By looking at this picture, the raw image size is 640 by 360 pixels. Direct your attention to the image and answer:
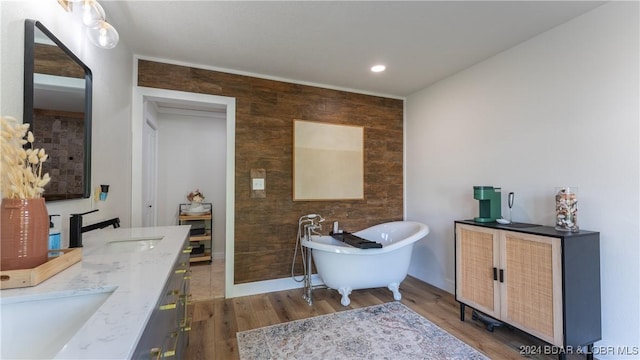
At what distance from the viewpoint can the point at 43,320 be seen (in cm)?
77

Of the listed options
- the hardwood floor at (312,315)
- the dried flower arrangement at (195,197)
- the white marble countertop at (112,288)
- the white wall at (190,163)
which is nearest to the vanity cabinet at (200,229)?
the dried flower arrangement at (195,197)

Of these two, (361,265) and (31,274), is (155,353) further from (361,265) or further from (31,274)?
(361,265)

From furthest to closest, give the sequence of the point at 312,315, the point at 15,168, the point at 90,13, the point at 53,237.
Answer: the point at 312,315 → the point at 90,13 → the point at 53,237 → the point at 15,168

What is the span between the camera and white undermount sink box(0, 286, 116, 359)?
729 millimetres

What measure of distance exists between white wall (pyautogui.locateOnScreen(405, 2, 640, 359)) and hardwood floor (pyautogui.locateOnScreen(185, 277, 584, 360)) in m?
0.47

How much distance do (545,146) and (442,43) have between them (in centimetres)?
120

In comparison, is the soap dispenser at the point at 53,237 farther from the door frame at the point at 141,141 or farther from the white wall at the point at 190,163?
the white wall at the point at 190,163

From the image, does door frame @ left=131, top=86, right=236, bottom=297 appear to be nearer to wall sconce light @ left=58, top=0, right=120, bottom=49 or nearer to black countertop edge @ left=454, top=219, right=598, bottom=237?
wall sconce light @ left=58, top=0, right=120, bottom=49

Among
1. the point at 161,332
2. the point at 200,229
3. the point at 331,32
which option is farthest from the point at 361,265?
the point at 200,229

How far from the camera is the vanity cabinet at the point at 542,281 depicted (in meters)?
1.71

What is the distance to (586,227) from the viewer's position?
1.93m

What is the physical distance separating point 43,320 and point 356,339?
1899 millimetres

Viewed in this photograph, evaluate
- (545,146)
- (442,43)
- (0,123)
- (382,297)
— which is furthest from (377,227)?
(0,123)

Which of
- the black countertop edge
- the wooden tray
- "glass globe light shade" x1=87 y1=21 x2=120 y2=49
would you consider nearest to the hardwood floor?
the black countertop edge
